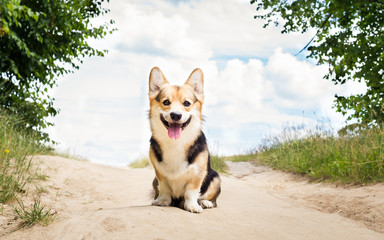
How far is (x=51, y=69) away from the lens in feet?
37.8

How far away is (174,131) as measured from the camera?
13.1 feet

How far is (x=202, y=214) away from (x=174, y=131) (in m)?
1.06

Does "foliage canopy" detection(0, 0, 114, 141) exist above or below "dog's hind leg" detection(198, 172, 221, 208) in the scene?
above

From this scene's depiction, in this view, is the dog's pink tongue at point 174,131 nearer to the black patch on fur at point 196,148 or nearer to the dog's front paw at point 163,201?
the black patch on fur at point 196,148

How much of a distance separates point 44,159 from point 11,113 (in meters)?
3.23

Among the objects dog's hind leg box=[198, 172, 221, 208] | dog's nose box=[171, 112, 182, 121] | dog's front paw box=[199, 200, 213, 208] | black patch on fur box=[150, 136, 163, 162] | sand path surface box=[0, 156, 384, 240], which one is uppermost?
dog's nose box=[171, 112, 182, 121]

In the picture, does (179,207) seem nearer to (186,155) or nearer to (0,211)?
(186,155)

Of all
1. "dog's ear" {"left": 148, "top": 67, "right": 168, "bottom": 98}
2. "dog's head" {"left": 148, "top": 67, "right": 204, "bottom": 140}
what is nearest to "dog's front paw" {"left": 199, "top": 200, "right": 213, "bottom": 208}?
"dog's head" {"left": 148, "top": 67, "right": 204, "bottom": 140}

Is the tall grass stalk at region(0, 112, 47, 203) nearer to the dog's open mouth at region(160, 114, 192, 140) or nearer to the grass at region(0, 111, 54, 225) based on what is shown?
the grass at region(0, 111, 54, 225)

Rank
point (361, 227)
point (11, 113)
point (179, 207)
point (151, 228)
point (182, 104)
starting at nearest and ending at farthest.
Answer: point (151, 228)
point (182, 104)
point (179, 207)
point (361, 227)
point (11, 113)

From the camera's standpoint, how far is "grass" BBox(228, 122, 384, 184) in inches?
283

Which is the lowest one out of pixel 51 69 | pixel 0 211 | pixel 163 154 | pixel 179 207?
pixel 0 211

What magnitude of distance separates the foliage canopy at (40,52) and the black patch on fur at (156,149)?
6.82 meters

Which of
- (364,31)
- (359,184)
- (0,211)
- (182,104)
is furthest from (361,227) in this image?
(364,31)
